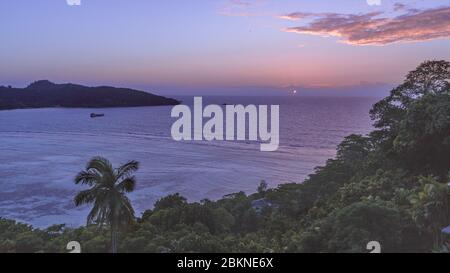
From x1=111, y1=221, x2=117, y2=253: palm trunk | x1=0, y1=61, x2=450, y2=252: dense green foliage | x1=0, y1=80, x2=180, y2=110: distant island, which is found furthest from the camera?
x1=0, y1=80, x2=180, y2=110: distant island

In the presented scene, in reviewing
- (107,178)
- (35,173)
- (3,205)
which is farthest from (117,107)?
(107,178)

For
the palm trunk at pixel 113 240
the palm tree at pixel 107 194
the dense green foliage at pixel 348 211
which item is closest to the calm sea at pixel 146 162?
the dense green foliage at pixel 348 211

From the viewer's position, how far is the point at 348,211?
1383 centimetres

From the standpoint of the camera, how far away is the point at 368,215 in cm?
1362

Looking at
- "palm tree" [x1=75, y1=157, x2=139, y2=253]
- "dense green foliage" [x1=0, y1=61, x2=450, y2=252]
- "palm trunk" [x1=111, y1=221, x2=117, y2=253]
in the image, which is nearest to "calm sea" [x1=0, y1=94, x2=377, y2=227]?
"dense green foliage" [x1=0, y1=61, x2=450, y2=252]

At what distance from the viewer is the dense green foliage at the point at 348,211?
525 inches

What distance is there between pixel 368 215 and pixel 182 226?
32.5 feet

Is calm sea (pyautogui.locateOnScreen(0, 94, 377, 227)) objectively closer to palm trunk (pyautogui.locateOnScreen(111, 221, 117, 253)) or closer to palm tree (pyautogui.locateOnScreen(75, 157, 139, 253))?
palm trunk (pyautogui.locateOnScreen(111, 221, 117, 253))

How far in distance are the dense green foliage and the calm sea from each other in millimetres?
13959

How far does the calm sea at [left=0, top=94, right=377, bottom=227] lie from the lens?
39.8m

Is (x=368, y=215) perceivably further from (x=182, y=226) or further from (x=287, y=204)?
(x=287, y=204)

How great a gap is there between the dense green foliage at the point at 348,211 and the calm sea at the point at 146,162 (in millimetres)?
13959

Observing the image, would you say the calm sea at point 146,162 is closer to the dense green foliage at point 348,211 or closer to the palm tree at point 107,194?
the dense green foliage at point 348,211

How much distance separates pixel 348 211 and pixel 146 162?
157 ft
